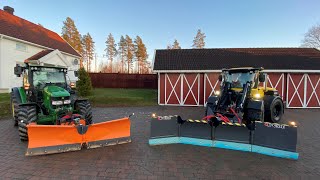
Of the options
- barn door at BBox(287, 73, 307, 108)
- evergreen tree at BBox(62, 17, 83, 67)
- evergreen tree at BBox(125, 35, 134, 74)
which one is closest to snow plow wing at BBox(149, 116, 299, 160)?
barn door at BBox(287, 73, 307, 108)

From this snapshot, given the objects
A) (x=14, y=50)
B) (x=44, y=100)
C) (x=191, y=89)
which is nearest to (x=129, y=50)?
(x=14, y=50)

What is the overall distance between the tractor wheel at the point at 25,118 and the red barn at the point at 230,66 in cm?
821

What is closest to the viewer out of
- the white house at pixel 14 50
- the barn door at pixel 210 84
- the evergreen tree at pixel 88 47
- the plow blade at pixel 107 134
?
the plow blade at pixel 107 134

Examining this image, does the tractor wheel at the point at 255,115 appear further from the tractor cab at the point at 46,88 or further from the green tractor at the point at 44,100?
the tractor cab at the point at 46,88

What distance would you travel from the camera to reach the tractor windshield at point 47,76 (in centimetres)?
634

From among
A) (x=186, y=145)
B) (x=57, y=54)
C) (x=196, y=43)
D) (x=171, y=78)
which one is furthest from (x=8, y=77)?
(x=196, y=43)

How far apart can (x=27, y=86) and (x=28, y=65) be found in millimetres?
774

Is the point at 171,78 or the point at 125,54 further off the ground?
A: the point at 125,54

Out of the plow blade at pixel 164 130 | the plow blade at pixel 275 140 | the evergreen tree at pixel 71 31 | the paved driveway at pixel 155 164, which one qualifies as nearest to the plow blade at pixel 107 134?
the paved driveway at pixel 155 164

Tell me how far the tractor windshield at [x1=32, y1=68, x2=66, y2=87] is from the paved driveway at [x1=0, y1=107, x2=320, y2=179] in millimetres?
2114

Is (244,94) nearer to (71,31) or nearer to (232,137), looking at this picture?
(232,137)

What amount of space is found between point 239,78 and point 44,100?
23.1ft

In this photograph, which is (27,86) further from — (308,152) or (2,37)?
(2,37)

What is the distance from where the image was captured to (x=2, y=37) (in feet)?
45.1
